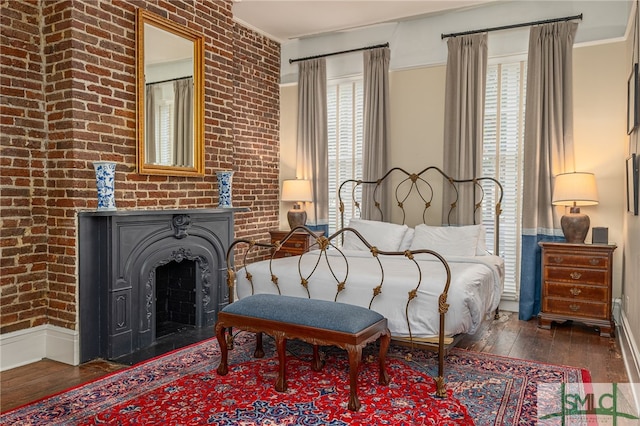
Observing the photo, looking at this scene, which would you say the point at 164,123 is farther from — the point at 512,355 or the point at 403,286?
the point at 512,355

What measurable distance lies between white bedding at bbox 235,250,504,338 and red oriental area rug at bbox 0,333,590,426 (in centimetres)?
38

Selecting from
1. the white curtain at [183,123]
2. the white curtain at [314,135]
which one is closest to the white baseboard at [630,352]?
the white curtain at [314,135]

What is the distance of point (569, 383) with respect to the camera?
10.8 feet

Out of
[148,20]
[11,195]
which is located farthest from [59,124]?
[148,20]

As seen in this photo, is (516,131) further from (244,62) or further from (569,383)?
(244,62)

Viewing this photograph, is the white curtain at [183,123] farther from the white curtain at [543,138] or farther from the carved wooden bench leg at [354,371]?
the white curtain at [543,138]

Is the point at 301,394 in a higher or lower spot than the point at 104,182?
lower

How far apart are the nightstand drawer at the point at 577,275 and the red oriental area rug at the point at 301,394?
1301 millimetres

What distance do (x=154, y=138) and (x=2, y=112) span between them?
1165 millimetres

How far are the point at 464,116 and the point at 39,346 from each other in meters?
4.65

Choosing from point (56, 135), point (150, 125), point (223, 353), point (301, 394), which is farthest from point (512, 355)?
point (56, 135)

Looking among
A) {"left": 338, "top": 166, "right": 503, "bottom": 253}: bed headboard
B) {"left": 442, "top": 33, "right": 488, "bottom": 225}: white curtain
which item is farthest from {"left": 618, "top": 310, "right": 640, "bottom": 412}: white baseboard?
{"left": 442, "top": 33, "right": 488, "bottom": 225}: white curtain

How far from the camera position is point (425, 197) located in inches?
229

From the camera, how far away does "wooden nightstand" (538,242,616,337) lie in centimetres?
447
